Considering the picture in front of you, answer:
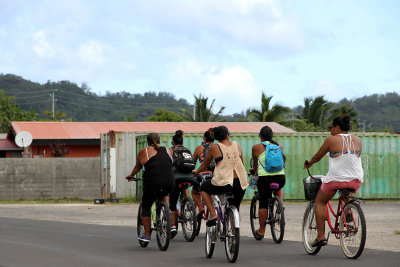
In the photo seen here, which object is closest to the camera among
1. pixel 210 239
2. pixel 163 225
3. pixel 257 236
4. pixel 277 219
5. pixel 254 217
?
pixel 210 239

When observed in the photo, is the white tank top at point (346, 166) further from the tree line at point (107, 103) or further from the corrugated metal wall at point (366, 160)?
the tree line at point (107, 103)

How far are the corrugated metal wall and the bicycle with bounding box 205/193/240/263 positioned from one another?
1566 cm

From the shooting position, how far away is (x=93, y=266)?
8648 millimetres

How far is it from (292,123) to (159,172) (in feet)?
148

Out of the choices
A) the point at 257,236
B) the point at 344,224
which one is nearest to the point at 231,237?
the point at 344,224

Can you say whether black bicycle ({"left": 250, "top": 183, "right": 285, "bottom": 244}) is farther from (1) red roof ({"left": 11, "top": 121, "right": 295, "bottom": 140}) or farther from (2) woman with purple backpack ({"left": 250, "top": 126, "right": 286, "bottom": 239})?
(1) red roof ({"left": 11, "top": 121, "right": 295, "bottom": 140})

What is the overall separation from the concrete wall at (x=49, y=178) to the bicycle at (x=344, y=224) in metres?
19.7

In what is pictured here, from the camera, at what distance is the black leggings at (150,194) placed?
10367mm

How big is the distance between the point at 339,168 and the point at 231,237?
62.9 inches

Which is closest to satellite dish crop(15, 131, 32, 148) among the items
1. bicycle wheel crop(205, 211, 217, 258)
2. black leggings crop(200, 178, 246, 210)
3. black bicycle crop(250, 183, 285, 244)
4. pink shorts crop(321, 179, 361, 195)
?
black bicycle crop(250, 183, 285, 244)

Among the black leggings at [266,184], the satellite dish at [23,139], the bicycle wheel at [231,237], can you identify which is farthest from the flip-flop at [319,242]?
the satellite dish at [23,139]

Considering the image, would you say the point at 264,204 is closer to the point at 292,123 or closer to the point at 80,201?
the point at 80,201

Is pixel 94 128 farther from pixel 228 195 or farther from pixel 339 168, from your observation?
pixel 339 168

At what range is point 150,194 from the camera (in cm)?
1044
